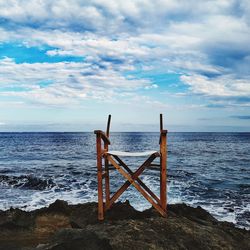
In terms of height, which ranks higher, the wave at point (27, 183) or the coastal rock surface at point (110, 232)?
the coastal rock surface at point (110, 232)

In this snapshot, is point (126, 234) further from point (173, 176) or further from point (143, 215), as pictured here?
point (173, 176)

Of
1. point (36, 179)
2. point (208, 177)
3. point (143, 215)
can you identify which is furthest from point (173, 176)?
point (143, 215)

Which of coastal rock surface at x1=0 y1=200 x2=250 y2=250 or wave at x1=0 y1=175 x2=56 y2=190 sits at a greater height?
coastal rock surface at x1=0 y1=200 x2=250 y2=250

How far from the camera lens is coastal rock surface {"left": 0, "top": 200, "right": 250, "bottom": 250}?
6.32m

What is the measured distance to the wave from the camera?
20125 millimetres

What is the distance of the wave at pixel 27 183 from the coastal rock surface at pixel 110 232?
34.8 feet

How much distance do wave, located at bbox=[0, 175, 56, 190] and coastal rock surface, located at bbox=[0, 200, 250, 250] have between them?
10613 millimetres

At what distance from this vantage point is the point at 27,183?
69.4 ft

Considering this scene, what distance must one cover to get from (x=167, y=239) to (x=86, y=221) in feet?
11.3

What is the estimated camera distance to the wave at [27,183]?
66.0ft

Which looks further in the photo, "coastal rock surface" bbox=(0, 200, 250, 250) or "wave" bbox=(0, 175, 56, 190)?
"wave" bbox=(0, 175, 56, 190)

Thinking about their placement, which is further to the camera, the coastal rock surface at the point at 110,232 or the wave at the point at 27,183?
the wave at the point at 27,183

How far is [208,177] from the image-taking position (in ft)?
80.8

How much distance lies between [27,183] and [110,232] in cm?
1607
